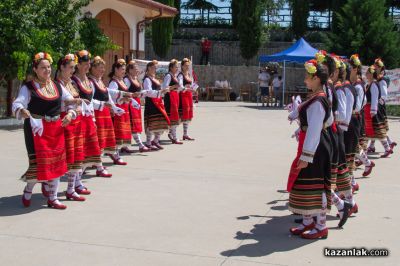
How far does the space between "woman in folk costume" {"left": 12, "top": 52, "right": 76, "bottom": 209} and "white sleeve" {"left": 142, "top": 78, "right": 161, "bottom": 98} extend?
13.3 feet

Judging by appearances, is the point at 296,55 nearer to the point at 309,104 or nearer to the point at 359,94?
the point at 359,94

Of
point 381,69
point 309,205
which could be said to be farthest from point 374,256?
point 381,69

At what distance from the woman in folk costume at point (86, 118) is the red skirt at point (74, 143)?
0.84ft

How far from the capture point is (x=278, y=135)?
48.0ft

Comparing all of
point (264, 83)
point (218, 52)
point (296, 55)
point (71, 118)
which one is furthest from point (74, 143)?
point (218, 52)

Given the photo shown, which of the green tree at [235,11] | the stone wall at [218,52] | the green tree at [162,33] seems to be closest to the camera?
the green tree at [162,33]

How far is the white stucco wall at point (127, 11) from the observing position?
728 inches

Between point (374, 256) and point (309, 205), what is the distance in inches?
29.9

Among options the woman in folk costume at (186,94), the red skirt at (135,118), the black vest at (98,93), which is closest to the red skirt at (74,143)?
the black vest at (98,93)

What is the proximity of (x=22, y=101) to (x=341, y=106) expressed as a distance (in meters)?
3.53

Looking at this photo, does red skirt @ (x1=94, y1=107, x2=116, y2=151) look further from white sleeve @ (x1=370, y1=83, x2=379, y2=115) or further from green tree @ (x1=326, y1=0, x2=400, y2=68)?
green tree @ (x1=326, y1=0, x2=400, y2=68)

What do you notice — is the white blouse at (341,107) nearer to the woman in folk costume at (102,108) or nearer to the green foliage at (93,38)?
the woman in folk costume at (102,108)

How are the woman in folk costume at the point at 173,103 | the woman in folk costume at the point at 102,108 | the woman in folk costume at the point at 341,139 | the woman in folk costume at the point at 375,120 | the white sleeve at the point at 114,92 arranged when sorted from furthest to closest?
the woman in folk costume at the point at 173,103 < the woman in folk costume at the point at 375,120 < the white sleeve at the point at 114,92 < the woman in folk costume at the point at 102,108 < the woman in folk costume at the point at 341,139

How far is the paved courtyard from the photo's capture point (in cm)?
522
